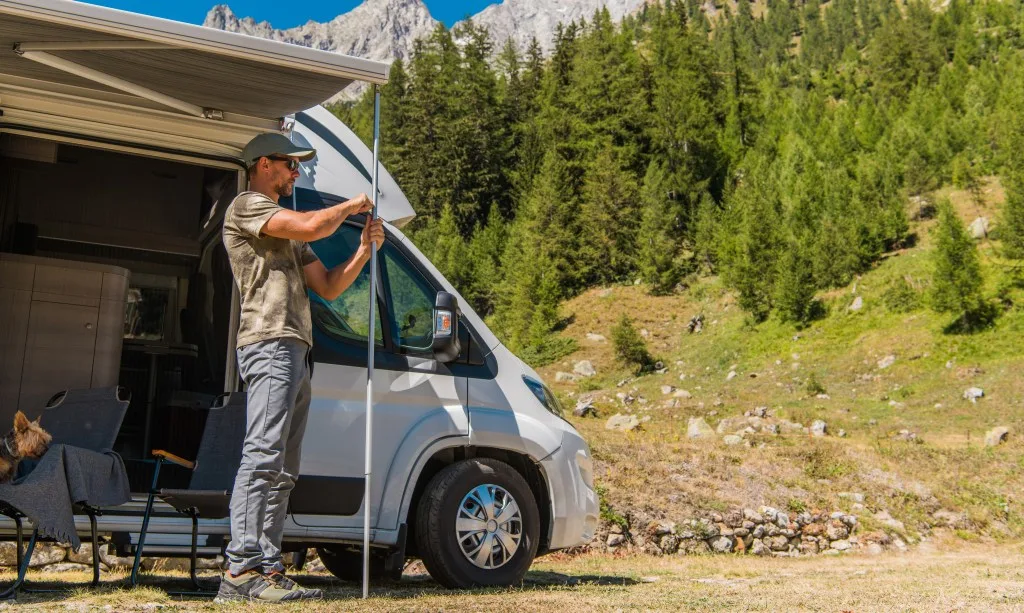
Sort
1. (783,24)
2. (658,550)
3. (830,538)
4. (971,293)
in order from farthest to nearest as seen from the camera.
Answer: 1. (783,24)
2. (971,293)
3. (830,538)
4. (658,550)

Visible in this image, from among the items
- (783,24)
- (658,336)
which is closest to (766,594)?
(658,336)

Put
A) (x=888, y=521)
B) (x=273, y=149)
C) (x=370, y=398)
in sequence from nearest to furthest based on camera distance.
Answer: (x=273, y=149) → (x=370, y=398) → (x=888, y=521)

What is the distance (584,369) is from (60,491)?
33.2 metres

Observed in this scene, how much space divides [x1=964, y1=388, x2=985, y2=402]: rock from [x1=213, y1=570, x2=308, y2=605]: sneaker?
26.0 m

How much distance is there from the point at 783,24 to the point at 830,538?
13435 centimetres

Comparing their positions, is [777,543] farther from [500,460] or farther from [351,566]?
[500,460]

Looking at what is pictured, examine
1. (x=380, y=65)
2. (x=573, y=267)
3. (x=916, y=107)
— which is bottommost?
(x=380, y=65)

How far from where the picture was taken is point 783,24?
132750mm

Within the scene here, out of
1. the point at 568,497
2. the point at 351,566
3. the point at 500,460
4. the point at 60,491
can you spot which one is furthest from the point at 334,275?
the point at 351,566

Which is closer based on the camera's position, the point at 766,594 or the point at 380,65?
the point at 380,65

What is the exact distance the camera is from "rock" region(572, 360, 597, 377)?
121ft

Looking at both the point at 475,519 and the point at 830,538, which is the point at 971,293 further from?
the point at 475,519

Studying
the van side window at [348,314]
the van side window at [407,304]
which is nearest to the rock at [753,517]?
the van side window at [407,304]

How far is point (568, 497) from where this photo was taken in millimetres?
5625
